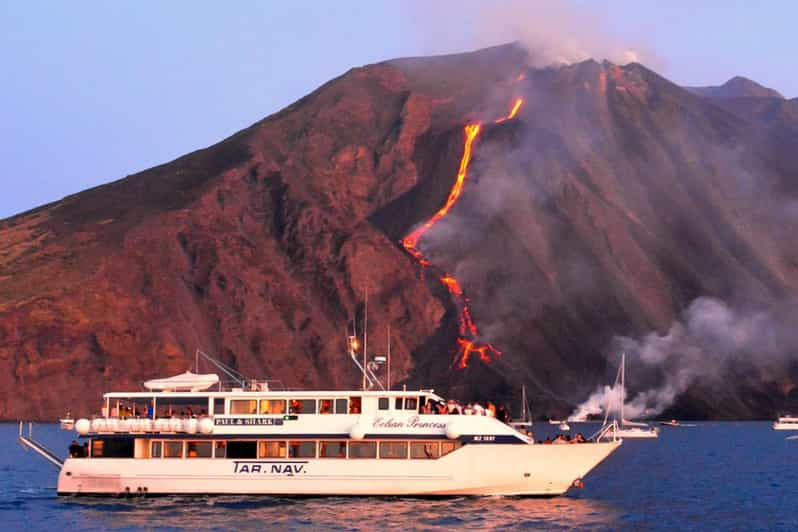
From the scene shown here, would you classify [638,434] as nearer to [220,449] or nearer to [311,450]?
[311,450]

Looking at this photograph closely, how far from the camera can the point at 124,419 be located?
62.8 metres

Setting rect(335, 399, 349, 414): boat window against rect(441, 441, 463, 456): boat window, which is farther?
rect(335, 399, 349, 414): boat window

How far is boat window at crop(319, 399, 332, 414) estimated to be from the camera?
2413 inches

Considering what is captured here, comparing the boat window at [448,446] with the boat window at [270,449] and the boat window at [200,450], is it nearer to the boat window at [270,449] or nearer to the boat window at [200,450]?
the boat window at [270,449]

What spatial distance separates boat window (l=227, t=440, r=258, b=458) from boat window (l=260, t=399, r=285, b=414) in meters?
1.58

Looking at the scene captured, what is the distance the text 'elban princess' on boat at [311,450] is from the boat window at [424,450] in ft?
0.15

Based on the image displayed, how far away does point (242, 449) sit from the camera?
61.6 metres

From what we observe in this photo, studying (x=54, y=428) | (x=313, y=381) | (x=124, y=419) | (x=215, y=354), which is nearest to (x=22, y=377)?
(x=54, y=428)

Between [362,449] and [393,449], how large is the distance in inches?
55.0

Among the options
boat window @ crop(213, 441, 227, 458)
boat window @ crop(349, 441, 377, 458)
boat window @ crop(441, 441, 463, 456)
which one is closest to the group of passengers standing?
boat window @ crop(441, 441, 463, 456)

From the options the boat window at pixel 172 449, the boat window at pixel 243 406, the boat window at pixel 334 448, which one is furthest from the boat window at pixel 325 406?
the boat window at pixel 172 449

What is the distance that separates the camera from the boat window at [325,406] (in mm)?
61281

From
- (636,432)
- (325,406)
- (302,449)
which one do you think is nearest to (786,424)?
(636,432)

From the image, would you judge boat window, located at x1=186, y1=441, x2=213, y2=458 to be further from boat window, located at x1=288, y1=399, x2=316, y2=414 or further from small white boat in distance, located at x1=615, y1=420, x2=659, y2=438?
small white boat in distance, located at x1=615, y1=420, x2=659, y2=438
